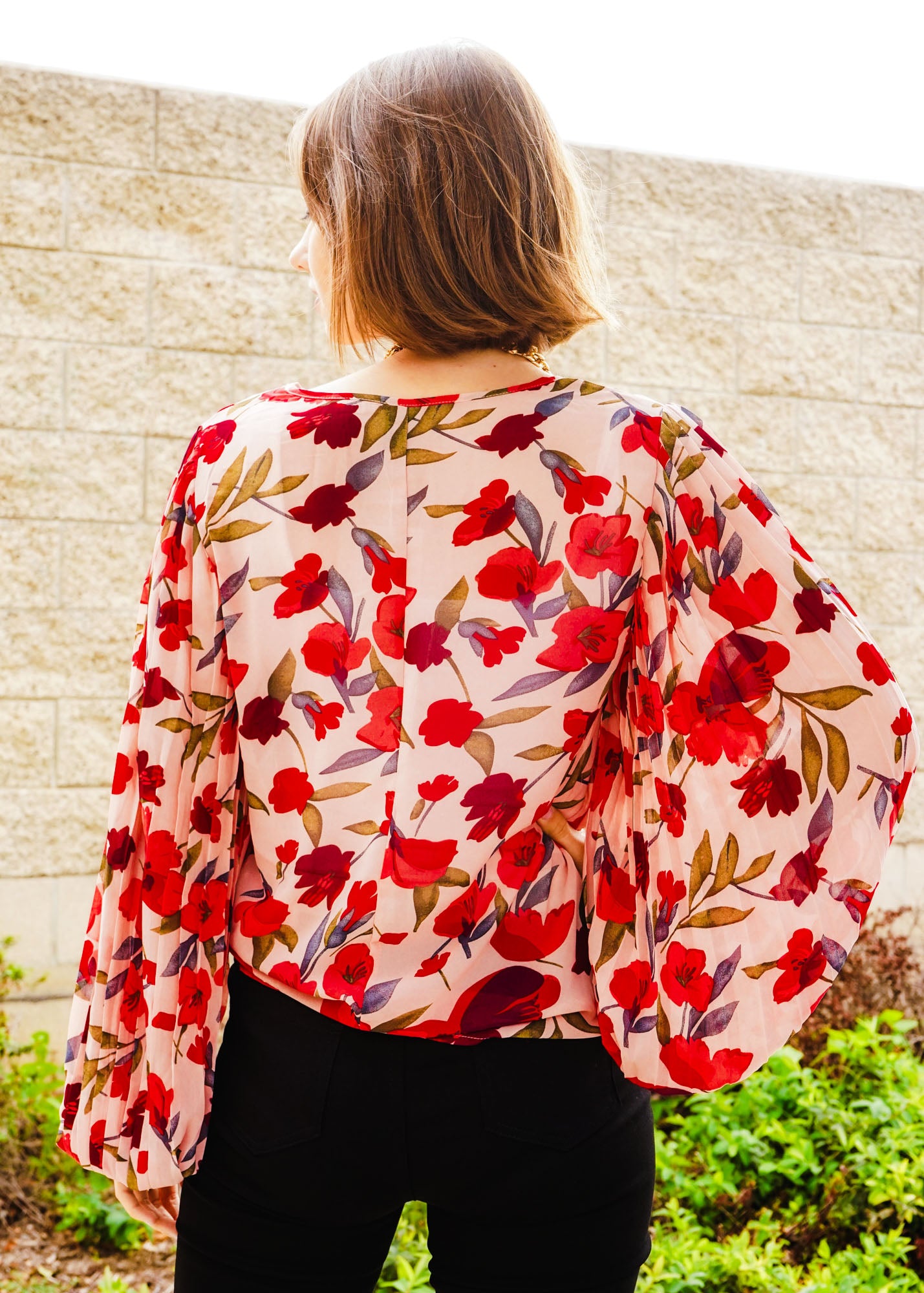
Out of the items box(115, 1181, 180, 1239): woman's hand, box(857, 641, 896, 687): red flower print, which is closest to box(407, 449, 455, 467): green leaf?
box(857, 641, 896, 687): red flower print

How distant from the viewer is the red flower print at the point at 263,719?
1000 mm

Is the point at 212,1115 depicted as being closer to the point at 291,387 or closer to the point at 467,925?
the point at 467,925

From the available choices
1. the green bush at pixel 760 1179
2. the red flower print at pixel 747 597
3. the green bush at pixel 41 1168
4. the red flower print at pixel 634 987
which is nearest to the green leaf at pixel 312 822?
the red flower print at pixel 634 987

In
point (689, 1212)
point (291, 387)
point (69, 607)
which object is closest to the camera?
point (291, 387)

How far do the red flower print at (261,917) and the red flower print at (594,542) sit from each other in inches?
16.4

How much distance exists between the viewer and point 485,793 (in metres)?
0.96

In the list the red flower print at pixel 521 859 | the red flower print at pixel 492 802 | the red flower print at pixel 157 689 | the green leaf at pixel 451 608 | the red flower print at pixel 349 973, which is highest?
the green leaf at pixel 451 608

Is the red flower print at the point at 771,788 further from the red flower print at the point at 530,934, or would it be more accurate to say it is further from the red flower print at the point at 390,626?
the red flower print at the point at 390,626

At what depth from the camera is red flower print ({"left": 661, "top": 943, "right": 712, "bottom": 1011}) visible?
3.31ft

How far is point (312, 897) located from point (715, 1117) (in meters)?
2.10

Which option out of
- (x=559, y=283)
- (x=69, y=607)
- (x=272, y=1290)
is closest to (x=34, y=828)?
(x=69, y=607)

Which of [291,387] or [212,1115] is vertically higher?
[291,387]

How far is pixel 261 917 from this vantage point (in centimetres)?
101

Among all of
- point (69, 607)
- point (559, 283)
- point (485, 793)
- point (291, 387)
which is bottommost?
point (69, 607)
